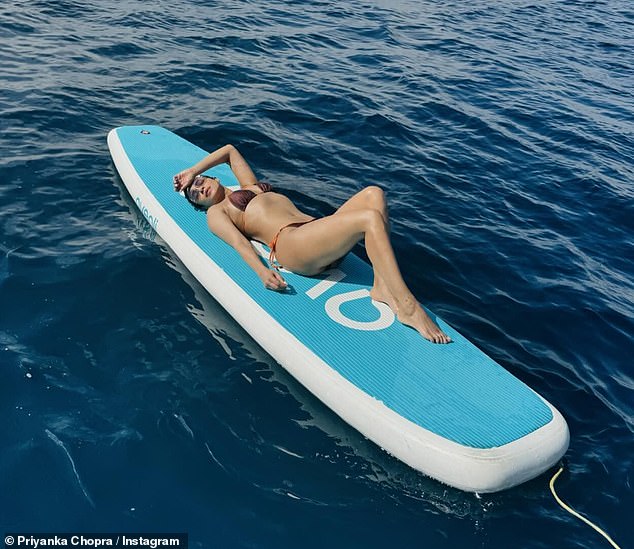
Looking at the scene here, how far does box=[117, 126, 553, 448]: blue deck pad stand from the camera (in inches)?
189

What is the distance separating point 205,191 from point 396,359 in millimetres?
2879

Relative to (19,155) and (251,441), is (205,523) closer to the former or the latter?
(251,441)

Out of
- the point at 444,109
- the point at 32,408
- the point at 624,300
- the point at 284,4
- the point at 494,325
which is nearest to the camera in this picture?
the point at 32,408

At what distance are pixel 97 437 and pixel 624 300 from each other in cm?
574

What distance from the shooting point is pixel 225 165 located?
8312 millimetres

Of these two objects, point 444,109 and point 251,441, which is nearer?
point 251,441

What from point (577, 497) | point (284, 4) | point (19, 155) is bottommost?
point (577, 497)

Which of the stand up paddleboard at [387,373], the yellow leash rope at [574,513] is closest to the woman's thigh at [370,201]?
the stand up paddleboard at [387,373]

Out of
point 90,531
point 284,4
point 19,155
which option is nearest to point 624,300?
point 90,531

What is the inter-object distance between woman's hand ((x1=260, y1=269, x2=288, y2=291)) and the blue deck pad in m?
0.06

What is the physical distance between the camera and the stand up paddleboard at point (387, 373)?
459cm

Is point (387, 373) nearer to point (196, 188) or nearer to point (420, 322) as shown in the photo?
point (420, 322)

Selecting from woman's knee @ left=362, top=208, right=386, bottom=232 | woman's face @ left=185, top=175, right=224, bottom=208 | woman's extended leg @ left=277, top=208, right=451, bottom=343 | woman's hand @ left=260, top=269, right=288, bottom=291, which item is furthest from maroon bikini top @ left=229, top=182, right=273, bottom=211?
woman's knee @ left=362, top=208, right=386, bottom=232

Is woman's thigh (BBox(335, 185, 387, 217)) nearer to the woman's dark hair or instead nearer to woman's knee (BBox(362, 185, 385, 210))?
woman's knee (BBox(362, 185, 385, 210))
